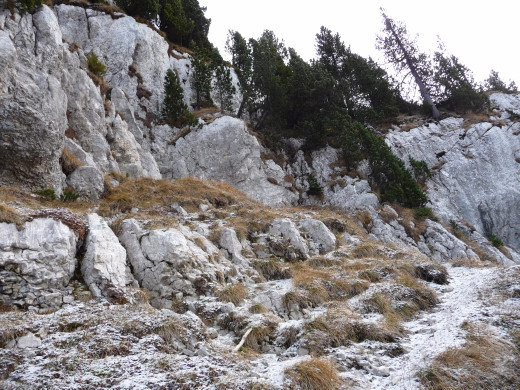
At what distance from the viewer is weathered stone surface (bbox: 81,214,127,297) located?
30.6 feet

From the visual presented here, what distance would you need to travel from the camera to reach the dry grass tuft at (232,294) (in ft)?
33.6

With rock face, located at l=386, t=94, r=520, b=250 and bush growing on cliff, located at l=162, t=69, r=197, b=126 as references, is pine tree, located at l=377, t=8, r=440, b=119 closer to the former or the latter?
rock face, located at l=386, t=94, r=520, b=250

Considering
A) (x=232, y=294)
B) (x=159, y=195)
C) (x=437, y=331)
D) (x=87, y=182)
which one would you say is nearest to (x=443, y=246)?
(x=437, y=331)

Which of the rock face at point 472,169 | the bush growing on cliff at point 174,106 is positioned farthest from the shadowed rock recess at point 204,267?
the bush growing on cliff at point 174,106

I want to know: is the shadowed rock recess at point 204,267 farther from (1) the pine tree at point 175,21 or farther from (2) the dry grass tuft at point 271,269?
(1) the pine tree at point 175,21

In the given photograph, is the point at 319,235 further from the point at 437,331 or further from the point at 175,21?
the point at 175,21

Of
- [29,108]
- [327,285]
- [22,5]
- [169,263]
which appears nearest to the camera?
[169,263]

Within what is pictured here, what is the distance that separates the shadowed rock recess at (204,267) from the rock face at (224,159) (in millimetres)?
142

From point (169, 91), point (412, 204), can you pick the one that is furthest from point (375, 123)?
point (169, 91)

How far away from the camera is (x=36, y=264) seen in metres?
8.89

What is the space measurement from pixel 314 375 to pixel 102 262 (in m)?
6.86

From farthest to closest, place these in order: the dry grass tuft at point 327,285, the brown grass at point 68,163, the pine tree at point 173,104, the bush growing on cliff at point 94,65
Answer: the pine tree at point 173,104 < the bush growing on cliff at point 94,65 < the brown grass at point 68,163 < the dry grass tuft at point 327,285

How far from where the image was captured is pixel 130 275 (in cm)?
1038

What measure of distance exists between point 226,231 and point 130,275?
16.4 ft
